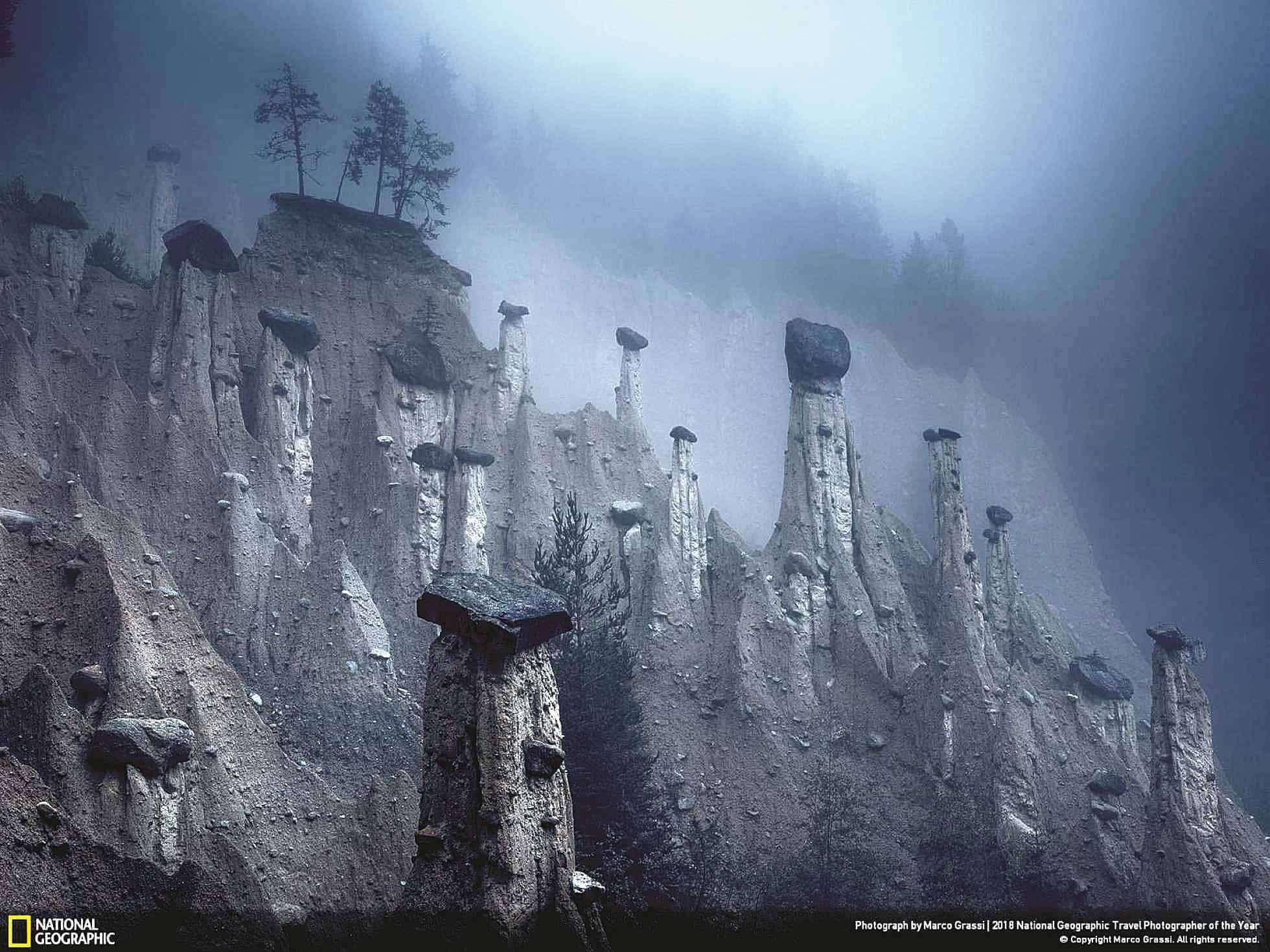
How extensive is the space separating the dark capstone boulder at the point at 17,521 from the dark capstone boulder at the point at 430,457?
10011 mm

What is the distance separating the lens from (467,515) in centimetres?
2188

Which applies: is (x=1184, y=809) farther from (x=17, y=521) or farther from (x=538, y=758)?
(x=17, y=521)

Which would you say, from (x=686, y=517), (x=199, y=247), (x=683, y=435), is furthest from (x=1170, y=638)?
(x=199, y=247)

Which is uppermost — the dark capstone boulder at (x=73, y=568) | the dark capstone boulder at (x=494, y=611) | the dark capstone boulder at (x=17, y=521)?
the dark capstone boulder at (x=17, y=521)

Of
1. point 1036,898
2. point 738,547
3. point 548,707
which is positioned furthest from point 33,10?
point 1036,898

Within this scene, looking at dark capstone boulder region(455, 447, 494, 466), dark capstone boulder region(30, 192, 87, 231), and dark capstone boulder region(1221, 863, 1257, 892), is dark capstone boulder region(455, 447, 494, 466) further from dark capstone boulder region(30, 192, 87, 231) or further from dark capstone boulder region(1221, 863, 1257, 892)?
dark capstone boulder region(1221, 863, 1257, 892)

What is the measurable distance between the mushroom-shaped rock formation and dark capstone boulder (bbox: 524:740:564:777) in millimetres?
11

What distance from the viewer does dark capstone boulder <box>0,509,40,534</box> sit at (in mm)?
12156

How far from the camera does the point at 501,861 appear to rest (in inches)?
252

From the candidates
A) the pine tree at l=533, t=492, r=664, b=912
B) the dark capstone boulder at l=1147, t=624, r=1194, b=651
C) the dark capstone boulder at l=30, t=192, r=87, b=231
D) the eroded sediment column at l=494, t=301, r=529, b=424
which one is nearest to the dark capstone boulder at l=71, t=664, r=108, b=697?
the pine tree at l=533, t=492, r=664, b=912

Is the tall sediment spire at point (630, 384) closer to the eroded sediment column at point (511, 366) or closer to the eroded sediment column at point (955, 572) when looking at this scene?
the eroded sediment column at point (511, 366)

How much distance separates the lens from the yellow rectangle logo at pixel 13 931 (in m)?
Answer: 5.64

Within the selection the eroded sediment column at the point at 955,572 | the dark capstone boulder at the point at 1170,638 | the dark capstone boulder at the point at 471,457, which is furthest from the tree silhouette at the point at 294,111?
the dark capstone boulder at the point at 1170,638

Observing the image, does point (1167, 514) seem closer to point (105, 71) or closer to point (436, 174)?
point (436, 174)
